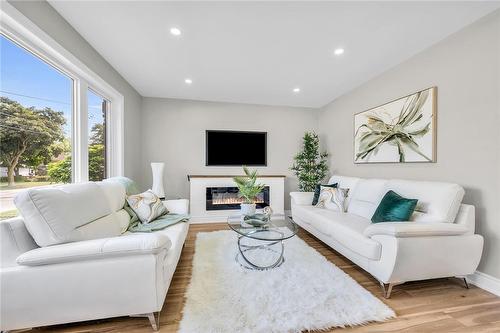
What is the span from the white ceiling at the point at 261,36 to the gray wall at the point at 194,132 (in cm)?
95

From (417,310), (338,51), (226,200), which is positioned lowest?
(417,310)

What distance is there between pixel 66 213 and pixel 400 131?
11.7ft

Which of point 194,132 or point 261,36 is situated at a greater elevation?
point 261,36

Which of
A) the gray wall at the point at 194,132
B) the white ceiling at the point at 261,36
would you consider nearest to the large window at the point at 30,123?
the white ceiling at the point at 261,36

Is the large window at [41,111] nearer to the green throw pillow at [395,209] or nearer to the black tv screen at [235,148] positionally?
the black tv screen at [235,148]

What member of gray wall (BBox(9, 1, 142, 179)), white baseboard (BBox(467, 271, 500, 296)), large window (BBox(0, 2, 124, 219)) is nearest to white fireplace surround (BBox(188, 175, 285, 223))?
gray wall (BBox(9, 1, 142, 179))

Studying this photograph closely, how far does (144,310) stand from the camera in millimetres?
1350

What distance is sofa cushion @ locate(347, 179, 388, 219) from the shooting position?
262cm

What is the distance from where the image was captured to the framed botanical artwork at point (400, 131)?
2356 millimetres

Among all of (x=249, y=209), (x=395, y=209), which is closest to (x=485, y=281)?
(x=395, y=209)

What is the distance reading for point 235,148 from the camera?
4398 millimetres

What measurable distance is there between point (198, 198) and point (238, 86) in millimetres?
2230

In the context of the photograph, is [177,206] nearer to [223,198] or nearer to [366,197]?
[223,198]

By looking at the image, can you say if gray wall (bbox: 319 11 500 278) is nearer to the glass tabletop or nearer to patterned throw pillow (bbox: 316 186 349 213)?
patterned throw pillow (bbox: 316 186 349 213)
